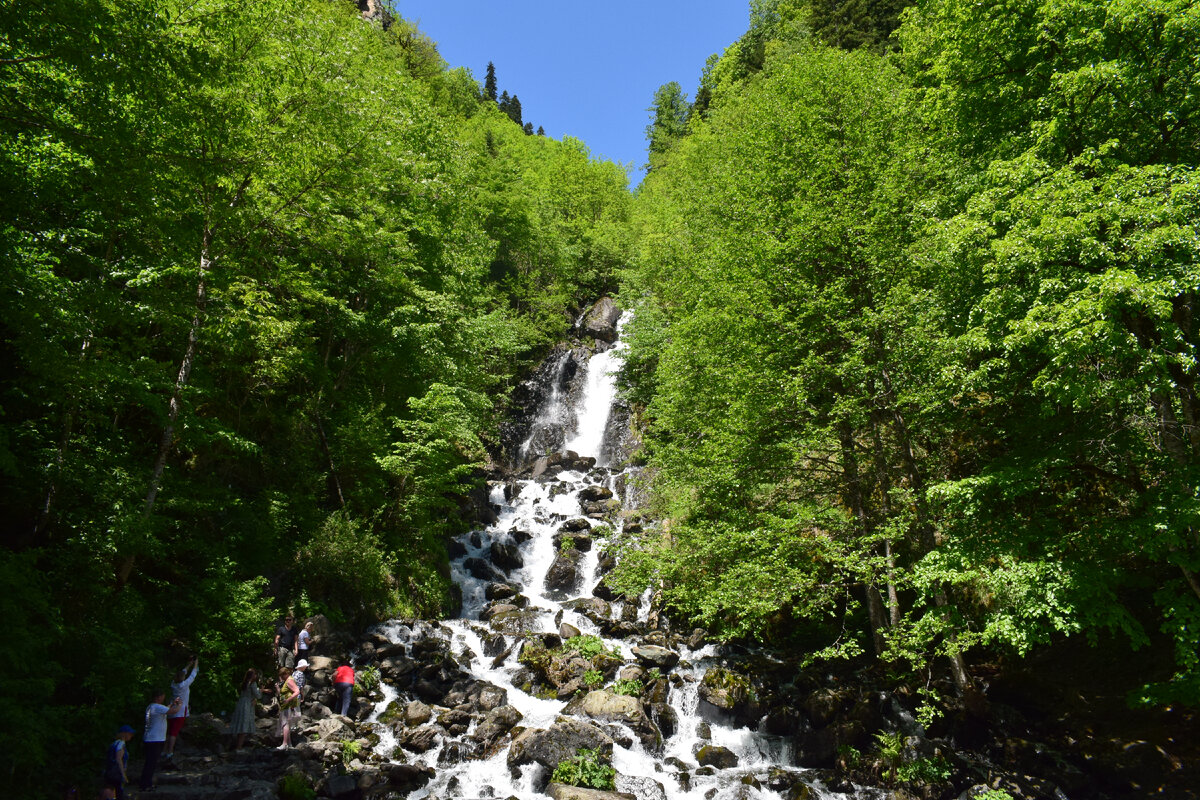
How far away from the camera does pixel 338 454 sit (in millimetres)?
16344

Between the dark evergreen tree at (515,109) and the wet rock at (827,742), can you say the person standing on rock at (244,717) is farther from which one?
the dark evergreen tree at (515,109)

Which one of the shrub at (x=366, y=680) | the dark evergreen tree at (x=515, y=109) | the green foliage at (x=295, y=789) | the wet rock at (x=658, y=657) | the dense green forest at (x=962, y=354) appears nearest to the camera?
the dense green forest at (x=962, y=354)

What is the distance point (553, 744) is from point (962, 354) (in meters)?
10.4

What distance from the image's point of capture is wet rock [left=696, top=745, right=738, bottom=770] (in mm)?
11594

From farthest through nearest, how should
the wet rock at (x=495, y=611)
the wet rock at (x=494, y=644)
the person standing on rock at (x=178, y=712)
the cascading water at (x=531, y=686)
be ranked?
1. the wet rock at (x=495, y=611)
2. the wet rock at (x=494, y=644)
3. the cascading water at (x=531, y=686)
4. the person standing on rock at (x=178, y=712)

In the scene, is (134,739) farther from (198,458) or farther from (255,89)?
(255,89)

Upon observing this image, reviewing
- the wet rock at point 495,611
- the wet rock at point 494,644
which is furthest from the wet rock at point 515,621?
the wet rock at point 494,644

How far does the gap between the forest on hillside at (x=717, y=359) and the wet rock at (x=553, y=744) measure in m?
3.28

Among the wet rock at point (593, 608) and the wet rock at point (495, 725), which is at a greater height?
the wet rock at point (593, 608)

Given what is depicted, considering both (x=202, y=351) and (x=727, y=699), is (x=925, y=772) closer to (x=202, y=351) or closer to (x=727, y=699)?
(x=727, y=699)

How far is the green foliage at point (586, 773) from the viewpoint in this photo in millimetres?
10617

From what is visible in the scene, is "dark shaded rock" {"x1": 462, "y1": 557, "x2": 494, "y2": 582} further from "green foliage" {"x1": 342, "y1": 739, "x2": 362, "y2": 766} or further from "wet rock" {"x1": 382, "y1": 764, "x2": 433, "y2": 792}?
"wet rock" {"x1": 382, "y1": 764, "x2": 433, "y2": 792}

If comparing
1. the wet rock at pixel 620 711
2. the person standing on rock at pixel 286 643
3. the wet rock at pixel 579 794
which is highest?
the person standing on rock at pixel 286 643

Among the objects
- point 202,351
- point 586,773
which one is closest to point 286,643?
point 202,351
